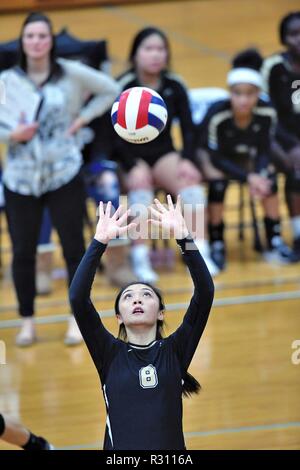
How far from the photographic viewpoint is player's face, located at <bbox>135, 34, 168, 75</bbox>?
20.7ft

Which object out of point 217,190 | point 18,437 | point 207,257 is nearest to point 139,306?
point 18,437

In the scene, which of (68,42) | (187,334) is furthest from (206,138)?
(187,334)

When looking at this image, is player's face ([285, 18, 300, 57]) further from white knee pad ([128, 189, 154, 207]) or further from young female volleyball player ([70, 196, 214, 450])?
young female volleyball player ([70, 196, 214, 450])

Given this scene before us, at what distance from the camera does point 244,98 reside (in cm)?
664

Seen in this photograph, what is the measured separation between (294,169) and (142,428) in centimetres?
361

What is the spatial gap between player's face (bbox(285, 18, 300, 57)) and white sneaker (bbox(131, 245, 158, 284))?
5.46ft

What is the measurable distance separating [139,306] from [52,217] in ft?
6.60

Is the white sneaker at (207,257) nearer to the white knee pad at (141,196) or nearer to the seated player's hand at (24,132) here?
the white knee pad at (141,196)

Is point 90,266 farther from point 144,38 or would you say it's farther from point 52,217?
point 144,38

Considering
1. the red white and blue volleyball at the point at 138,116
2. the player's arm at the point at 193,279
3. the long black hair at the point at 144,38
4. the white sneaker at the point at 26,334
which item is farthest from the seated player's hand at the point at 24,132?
the player's arm at the point at 193,279

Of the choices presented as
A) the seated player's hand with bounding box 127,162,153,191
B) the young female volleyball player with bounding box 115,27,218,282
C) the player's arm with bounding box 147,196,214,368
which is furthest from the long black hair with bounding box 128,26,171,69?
the player's arm with bounding box 147,196,214,368

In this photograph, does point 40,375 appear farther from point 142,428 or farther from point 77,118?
point 142,428

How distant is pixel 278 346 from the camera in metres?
5.48

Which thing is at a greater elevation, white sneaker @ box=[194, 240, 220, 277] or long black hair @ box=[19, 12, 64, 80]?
long black hair @ box=[19, 12, 64, 80]
